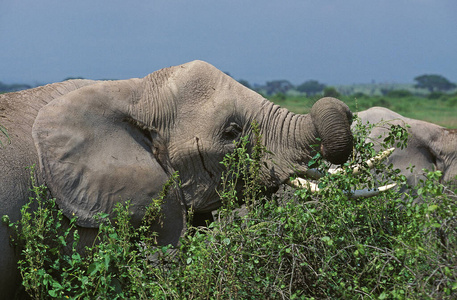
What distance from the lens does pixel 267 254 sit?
4.49 metres

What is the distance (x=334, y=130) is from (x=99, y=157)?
67.1 inches

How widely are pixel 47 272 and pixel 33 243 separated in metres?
0.30

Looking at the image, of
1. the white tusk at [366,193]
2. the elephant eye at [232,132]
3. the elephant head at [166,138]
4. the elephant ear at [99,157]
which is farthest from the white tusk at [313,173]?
the elephant ear at [99,157]

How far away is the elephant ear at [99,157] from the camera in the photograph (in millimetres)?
4887

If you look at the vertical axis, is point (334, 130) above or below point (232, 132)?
above

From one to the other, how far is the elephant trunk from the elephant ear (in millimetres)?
1202

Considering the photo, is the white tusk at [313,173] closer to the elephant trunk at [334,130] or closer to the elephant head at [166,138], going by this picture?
the elephant head at [166,138]

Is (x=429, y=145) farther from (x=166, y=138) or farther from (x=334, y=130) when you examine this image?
(x=166, y=138)

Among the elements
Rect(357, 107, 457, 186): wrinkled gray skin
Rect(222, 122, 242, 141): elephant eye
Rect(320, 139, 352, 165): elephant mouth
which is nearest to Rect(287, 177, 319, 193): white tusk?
Rect(320, 139, 352, 165): elephant mouth

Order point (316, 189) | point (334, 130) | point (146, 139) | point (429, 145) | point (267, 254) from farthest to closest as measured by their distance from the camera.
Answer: point (429, 145) → point (146, 139) → point (316, 189) → point (334, 130) → point (267, 254)

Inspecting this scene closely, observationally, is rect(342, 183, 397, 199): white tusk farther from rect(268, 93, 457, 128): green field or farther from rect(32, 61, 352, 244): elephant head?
rect(268, 93, 457, 128): green field

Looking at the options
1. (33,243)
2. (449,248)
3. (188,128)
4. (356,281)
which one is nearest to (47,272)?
(33,243)

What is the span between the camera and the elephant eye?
534cm

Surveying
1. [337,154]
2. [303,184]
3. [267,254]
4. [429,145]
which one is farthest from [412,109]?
[267,254]
